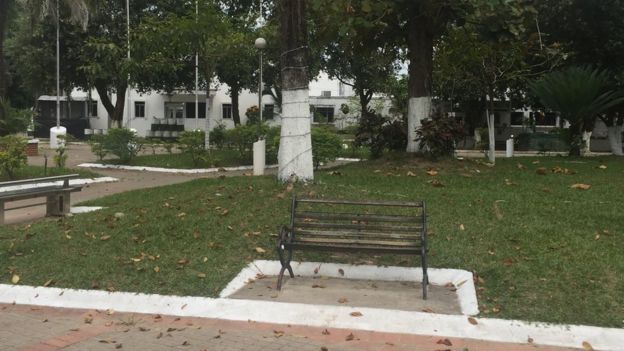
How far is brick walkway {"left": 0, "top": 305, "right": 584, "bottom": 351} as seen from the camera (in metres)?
4.77

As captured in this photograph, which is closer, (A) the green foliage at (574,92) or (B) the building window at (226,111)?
(A) the green foliage at (574,92)

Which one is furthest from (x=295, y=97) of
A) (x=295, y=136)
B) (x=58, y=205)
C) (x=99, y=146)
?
(x=99, y=146)

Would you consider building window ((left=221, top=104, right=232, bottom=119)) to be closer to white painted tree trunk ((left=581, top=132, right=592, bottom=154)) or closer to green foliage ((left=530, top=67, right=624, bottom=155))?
white painted tree trunk ((left=581, top=132, right=592, bottom=154))

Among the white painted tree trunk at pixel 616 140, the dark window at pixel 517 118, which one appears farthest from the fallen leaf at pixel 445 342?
the dark window at pixel 517 118

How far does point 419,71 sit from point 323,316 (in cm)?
870

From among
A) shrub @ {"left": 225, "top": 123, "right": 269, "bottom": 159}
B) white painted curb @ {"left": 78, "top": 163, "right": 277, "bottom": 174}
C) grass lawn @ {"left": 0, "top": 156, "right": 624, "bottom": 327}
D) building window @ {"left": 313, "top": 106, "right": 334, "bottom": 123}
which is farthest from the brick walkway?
building window @ {"left": 313, "top": 106, "right": 334, "bottom": 123}

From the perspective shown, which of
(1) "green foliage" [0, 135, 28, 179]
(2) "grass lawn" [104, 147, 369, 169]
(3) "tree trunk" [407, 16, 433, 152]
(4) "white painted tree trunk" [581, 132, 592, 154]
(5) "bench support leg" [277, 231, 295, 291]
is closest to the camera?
(5) "bench support leg" [277, 231, 295, 291]

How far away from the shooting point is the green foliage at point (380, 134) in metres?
14.5

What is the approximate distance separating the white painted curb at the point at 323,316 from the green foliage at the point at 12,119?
16.0m

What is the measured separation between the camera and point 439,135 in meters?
12.4

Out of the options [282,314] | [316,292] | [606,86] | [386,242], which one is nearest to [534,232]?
[386,242]

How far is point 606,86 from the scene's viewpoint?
59.3 ft

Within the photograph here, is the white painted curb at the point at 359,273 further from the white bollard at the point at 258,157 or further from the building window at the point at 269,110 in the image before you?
the building window at the point at 269,110

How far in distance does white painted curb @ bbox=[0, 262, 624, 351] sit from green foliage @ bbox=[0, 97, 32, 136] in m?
16.0
